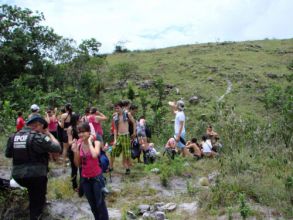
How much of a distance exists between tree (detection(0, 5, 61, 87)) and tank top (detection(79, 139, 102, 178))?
17.3 metres

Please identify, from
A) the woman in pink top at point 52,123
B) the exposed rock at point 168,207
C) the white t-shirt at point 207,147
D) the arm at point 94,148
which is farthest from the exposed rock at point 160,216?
the woman in pink top at point 52,123

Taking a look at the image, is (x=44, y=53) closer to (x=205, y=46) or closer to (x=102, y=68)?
(x=102, y=68)

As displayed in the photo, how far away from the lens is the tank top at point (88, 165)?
506 cm

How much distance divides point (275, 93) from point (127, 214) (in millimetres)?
17685

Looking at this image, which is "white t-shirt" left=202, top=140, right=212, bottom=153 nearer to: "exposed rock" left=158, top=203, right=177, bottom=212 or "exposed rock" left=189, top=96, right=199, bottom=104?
"exposed rock" left=158, top=203, right=177, bottom=212

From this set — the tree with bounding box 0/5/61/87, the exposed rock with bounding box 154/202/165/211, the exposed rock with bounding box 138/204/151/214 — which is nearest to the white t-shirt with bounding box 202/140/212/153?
the exposed rock with bounding box 154/202/165/211

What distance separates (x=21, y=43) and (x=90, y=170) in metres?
18.3

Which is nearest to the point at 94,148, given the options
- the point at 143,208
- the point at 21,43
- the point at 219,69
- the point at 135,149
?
the point at 143,208

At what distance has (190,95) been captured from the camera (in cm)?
3052

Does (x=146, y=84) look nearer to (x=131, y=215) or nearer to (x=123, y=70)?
(x=123, y=70)

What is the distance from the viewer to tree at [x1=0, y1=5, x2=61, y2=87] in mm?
21703

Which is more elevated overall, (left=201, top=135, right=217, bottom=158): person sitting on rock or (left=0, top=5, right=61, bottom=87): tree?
(left=0, top=5, right=61, bottom=87): tree

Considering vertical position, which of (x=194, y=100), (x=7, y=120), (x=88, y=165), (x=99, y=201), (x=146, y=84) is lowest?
(x=99, y=201)

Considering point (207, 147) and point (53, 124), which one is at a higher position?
point (53, 124)
